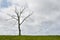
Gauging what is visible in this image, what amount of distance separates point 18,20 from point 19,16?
4.10ft

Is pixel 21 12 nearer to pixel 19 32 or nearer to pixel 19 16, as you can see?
pixel 19 16

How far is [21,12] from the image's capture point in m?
49.4

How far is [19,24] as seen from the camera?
48.8 meters

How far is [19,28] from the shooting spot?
47906mm

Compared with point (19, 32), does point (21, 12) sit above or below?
above

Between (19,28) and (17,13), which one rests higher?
(17,13)

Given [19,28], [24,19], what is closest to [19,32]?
[19,28]

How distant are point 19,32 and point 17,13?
5.95 m

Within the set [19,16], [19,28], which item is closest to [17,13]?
[19,16]

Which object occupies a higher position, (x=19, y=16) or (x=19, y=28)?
(x=19, y=16)

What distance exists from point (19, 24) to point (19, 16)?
2.38 m

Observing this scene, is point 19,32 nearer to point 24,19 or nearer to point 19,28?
point 19,28

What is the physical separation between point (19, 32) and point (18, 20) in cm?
373

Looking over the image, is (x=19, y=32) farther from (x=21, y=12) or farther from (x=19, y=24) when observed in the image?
(x=21, y=12)
